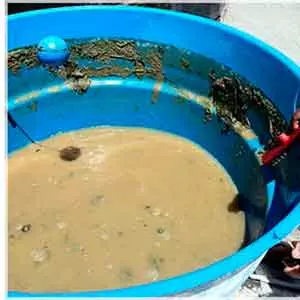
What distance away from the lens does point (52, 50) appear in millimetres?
2080

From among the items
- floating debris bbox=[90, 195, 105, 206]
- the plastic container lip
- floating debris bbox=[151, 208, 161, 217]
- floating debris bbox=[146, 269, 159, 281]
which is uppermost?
the plastic container lip

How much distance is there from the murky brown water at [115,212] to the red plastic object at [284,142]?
0.29m

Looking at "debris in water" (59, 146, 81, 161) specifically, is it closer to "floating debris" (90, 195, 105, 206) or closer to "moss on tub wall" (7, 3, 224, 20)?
"floating debris" (90, 195, 105, 206)

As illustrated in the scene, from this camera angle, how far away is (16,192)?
2.04 metres

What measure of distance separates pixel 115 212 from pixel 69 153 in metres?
0.39

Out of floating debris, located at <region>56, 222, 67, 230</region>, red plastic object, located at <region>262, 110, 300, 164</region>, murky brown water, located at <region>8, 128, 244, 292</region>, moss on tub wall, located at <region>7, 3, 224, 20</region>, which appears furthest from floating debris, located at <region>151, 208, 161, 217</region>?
moss on tub wall, located at <region>7, 3, 224, 20</region>

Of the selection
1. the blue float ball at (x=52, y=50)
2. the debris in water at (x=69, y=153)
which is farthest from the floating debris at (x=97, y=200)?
the blue float ball at (x=52, y=50)

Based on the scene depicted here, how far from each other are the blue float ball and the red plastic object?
0.91m

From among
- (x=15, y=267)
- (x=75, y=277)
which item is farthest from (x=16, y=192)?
(x=75, y=277)

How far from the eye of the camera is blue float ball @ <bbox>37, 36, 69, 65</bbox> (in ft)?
6.77

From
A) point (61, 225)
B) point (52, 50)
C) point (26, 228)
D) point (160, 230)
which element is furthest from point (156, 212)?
point (52, 50)

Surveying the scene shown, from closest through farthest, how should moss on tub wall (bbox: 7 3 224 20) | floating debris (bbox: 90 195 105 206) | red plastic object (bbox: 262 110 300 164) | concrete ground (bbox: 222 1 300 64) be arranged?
1. red plastic object (bbox: 262 110 300 164)
2. floating debris (bbox: 90 195 105 206)
3. concrete ground (bbox: 222 1 300 64)
4. moss on tub wall (bbox: 7 3 224 20)

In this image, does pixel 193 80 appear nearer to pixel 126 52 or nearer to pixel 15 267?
pixel 126 52

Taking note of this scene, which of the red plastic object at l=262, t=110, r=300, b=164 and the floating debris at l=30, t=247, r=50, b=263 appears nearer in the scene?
the red plastic object at l=262, t=110, r=300, b=164
